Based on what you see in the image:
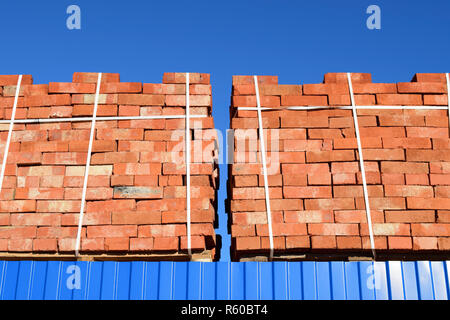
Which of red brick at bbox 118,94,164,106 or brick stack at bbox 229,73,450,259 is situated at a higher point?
red brick at bbox 118,94,164,106

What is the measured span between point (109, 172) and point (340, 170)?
7.18ft

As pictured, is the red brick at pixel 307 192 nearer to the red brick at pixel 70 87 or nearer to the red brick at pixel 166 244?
the red brick at pixel 166 244

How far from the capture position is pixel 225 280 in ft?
13.0

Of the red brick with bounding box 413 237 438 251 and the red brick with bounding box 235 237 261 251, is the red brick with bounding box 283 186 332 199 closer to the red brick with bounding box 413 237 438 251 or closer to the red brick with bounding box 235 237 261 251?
the red brick with bounding box 235 237 261 251

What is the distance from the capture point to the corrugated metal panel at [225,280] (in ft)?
12.9

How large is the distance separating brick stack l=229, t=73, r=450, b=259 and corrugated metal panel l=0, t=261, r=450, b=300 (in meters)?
0.29

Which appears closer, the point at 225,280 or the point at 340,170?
the point at 225,280

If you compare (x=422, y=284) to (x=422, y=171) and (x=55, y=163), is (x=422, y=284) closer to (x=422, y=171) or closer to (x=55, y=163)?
(x=422, y=171)

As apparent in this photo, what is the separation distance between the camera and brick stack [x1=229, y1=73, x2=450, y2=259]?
4277 mm

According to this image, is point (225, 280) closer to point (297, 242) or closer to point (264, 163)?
point (297, 242)

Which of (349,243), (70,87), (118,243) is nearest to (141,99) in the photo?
(70,87)

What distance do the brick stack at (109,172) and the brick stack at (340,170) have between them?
38 cm

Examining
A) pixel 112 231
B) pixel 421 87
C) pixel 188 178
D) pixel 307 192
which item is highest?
pixel 421 87

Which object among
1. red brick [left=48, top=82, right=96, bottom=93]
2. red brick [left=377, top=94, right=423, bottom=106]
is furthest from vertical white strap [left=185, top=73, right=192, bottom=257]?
red brick [left=377, top=94, right=423, bottom=106]
